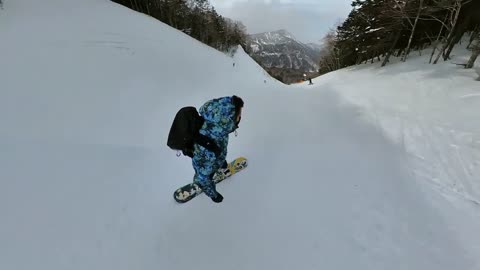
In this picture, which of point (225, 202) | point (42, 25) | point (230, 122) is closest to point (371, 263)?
point (225, 202)

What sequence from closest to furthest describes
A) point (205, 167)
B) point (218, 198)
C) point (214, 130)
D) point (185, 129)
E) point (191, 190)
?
point (185, 129)
point (214, 130)
point (205, 167)
point (218, 198)
point (191, 190)

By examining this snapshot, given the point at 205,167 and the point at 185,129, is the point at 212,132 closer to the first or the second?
the point at 185,129

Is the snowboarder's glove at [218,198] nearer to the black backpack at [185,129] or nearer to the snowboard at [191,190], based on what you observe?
the snowboard at [191,190]

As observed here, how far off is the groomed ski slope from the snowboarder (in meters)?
0.60

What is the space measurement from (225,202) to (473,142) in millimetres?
5453

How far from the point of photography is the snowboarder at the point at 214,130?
320 cm

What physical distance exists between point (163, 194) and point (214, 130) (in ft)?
5.38

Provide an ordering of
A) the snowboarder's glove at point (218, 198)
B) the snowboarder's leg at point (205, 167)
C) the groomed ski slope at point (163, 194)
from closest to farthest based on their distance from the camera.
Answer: the groomed ski slope at point (163, 194), the snowboarder's leg at point (205, 167), the snowboarder's glove at point (218, 198)

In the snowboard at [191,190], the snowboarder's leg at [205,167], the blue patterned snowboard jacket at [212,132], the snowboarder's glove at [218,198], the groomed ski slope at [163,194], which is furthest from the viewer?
the snowboard at [191,190]

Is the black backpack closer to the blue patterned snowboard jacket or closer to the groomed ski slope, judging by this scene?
the blue patterned snowboard jacket

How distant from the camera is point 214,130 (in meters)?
3.32

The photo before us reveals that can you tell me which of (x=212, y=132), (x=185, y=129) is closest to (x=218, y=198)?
(x=212, y=132)

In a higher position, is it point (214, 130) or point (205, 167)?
point (214, 130)

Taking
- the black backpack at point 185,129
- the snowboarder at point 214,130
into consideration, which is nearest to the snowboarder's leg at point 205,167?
the snowboarder at point 214,130
